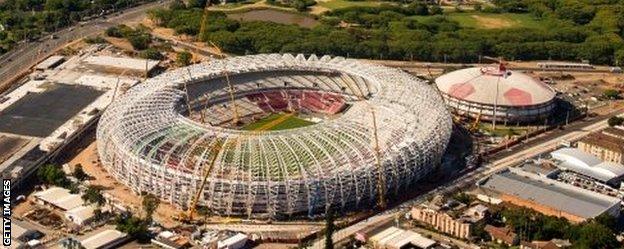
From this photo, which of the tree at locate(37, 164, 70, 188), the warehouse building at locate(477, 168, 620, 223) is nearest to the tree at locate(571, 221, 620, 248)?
the warehouse building at locate(477, 168, 620, 223)

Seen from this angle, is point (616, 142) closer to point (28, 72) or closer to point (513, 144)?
point (513, 144)

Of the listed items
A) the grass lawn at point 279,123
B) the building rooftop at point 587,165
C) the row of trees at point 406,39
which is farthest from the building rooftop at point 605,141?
the row of trees at point 406,39

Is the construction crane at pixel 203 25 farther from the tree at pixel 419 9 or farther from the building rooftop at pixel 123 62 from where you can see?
the tree at pixel 419 9

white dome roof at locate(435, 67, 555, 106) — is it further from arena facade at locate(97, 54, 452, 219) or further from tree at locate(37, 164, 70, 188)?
tree at locate(37, 164, 70, 188)

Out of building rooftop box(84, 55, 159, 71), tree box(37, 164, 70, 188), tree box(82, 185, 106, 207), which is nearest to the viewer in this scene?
tree box(82, 185, 106, 207)

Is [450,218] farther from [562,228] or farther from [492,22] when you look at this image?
[492,22]

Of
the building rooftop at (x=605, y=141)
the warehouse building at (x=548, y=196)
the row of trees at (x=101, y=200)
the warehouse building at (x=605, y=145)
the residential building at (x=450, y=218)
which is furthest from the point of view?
the building rooftop at (x=605, y=141)

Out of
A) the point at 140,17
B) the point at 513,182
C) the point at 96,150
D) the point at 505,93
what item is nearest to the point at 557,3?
the point at 505,93
